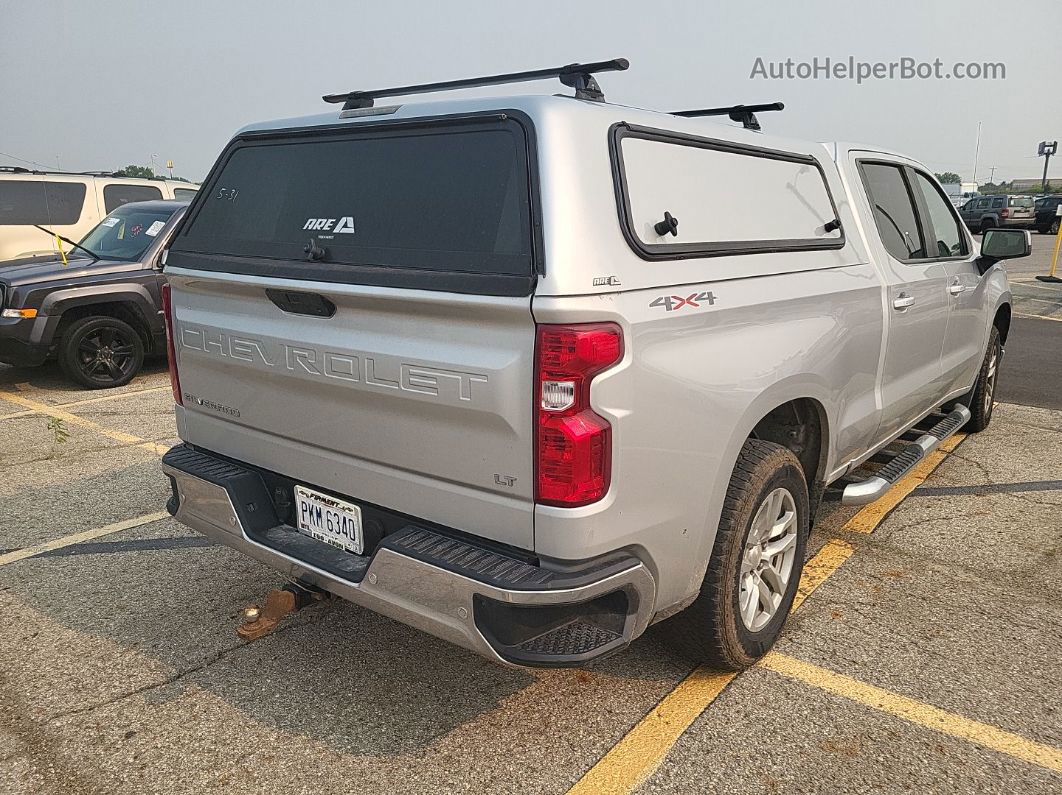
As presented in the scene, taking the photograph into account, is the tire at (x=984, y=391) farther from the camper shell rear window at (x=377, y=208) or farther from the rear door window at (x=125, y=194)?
the rear door window at (x=125, y=194)

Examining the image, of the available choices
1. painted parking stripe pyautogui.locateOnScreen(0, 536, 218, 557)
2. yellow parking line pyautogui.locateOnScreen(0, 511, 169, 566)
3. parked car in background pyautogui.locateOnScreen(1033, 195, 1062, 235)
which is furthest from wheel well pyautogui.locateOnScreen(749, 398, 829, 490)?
parked car in background pyautogui.locateOnScreen(1033, 195, 1062, 235)

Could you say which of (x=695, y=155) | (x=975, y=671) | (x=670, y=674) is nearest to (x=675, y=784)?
(x=670, y=674)

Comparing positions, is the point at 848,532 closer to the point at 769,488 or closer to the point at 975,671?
the point at 975,671

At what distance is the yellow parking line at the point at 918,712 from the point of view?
8.59 feet

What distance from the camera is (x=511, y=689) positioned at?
9.75 ft

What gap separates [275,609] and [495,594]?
3.53 feet

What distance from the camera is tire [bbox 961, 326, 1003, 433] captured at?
19.2 feet

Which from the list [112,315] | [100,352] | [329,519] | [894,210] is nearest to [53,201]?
[112,315]

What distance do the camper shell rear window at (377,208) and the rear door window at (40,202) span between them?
372 inches

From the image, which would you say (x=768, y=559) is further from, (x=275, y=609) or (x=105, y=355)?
(x=105, y=355)

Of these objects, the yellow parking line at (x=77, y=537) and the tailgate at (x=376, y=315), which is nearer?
the tailgate at (x=376, y=315)

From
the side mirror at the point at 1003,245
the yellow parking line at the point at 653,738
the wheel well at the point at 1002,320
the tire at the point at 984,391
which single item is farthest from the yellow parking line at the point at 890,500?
the yellow parking line at the point at 653,738

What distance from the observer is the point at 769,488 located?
9.53ft

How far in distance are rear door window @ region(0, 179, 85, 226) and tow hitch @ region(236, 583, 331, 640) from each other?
10.3 metres
